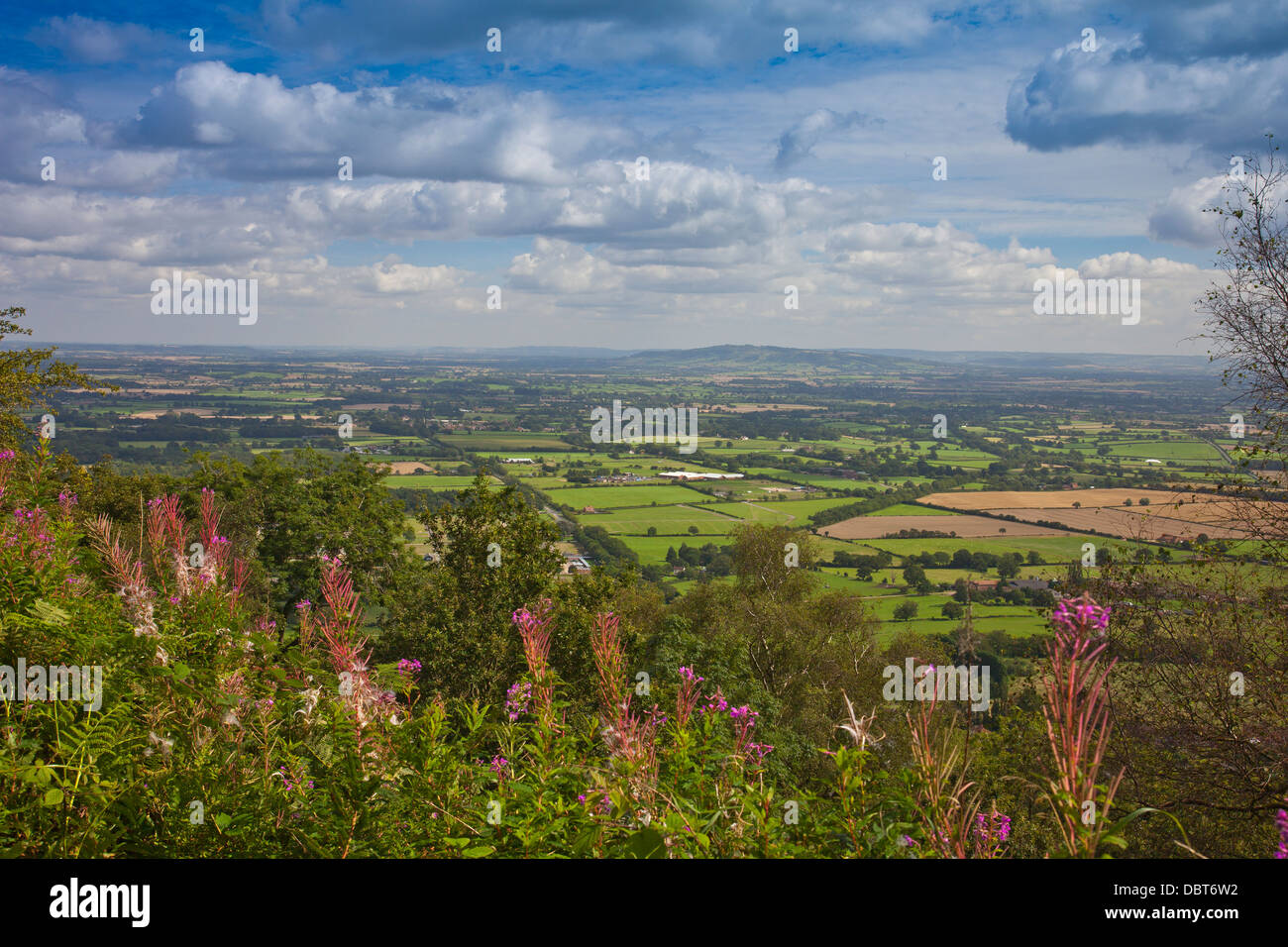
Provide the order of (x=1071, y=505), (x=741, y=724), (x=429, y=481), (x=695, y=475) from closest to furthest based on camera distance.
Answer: (x=741, y=724) → (x=1071, y=505) → (x=429, y=481) → (x=695, y=475)

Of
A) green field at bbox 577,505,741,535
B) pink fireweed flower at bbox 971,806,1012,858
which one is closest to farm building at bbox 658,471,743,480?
green field at bbox 577,505,741,535

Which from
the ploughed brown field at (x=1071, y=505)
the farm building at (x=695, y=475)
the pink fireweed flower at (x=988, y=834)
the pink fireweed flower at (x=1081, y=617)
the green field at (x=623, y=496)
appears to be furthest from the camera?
the farm building at (x=695, y=475)

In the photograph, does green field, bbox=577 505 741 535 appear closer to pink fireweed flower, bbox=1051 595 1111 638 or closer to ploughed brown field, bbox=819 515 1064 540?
ploughed brown field, bbox=819 515 1064 540

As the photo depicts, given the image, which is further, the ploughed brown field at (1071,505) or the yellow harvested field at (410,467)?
the yellow harvested field at (410,467)

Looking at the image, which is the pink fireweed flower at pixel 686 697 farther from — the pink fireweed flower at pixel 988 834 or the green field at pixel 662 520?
the green field at pixel 662 520

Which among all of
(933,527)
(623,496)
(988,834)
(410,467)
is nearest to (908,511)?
(933,527)

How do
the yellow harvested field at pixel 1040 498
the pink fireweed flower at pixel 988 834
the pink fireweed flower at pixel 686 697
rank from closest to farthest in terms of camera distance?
1. the pink fireweed flower at pixel 988 834
2. the pink fireweed flower at pixel 686 697
3. the yellow harvested field at pixel 1040 498

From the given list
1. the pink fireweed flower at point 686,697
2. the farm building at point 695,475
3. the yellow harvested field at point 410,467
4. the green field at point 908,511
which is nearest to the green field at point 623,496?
the farm building at point 695,475

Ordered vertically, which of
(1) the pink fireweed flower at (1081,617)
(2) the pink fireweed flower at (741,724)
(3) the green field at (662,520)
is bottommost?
(3) the green field at (662,520)

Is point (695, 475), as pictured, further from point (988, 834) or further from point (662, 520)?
point (988, 834)

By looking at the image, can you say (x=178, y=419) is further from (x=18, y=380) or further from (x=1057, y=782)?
(x=1057, y=782)
